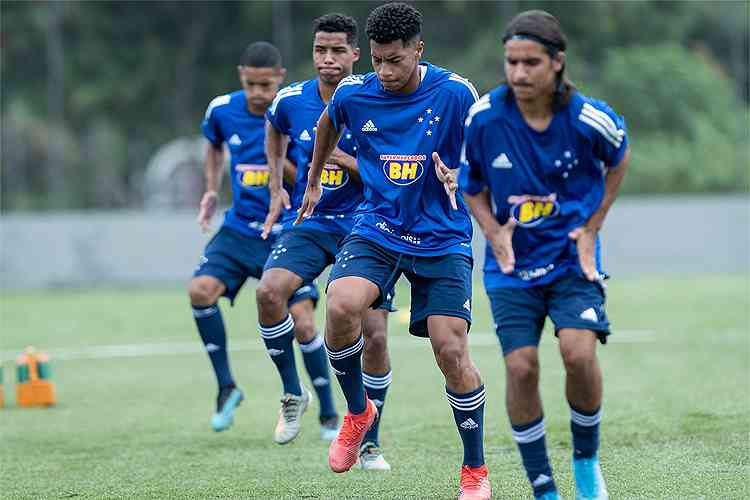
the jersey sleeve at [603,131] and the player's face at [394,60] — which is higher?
the player's face at [394,60]

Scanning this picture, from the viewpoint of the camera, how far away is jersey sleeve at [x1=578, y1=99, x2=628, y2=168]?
202 inches

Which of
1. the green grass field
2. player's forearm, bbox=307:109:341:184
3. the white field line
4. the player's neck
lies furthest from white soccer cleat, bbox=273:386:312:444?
the white field line

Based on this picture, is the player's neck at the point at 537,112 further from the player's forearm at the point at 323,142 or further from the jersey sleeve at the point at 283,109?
the jersey sleeve at the point at 283,109

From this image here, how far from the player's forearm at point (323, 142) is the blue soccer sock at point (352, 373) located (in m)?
0.92

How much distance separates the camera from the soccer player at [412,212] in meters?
6.11

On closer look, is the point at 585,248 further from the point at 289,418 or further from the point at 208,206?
the point at 208,206

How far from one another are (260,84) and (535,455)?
13.3 ft

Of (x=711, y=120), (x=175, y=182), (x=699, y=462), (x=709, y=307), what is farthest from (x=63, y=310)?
(x=699, y=462)

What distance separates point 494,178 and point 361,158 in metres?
1.29

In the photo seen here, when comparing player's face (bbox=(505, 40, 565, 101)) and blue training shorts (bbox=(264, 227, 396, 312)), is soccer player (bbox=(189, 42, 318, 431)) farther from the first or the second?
player's face (bbox=(505, 40, 565, 101))

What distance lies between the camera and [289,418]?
762 cm

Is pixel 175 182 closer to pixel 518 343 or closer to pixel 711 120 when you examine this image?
pixel 711 120

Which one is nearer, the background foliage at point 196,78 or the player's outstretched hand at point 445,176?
the player's outstretched hand at point 445,176

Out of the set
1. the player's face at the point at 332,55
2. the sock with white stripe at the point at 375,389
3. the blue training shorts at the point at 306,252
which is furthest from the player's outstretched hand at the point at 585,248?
the player's face at the point at 332,55
